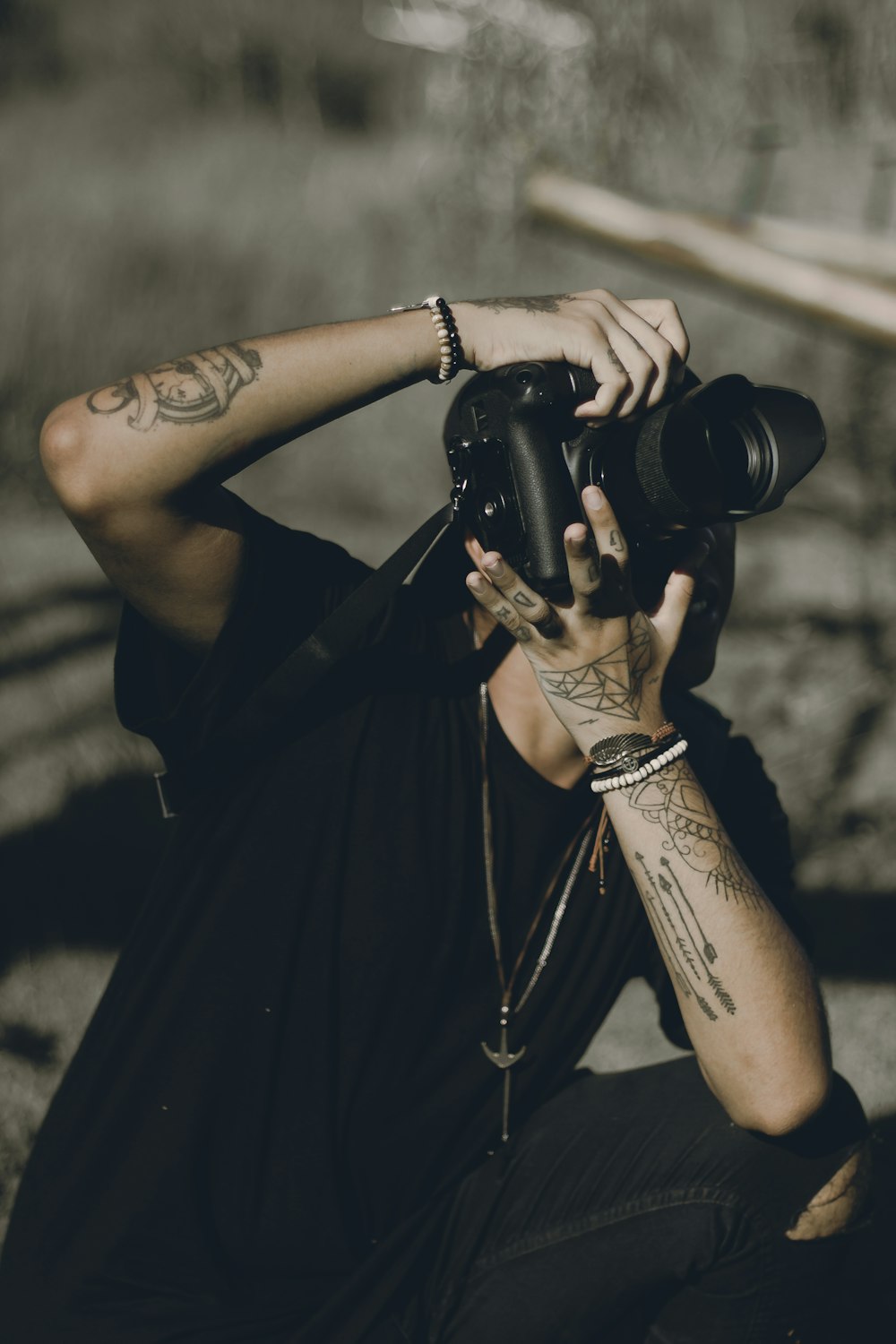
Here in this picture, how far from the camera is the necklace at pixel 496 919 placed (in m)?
1.27

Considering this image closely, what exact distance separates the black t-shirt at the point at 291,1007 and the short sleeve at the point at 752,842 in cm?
23

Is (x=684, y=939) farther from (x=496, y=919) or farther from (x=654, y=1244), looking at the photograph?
(x=654, y=1244)

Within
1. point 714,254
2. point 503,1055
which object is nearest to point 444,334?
point 503,1055

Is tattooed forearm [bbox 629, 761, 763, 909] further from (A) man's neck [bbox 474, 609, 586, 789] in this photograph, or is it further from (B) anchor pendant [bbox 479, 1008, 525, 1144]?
(B) anchor pendant [bbox 479, 1008, 525, 1144]

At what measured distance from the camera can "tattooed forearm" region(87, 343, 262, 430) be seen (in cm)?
98

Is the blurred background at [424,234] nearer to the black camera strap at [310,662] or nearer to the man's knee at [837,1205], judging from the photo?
the man's knee at [837,1205]

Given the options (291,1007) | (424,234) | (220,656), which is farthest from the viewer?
(424,234)

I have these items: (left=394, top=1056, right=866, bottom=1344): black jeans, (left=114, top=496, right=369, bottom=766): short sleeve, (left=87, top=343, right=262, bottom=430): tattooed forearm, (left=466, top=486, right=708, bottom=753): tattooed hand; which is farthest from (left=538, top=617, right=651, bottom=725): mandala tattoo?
(left=394, top=1056, right=866, bottom=1344): black jeans

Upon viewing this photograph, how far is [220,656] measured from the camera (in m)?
1.08

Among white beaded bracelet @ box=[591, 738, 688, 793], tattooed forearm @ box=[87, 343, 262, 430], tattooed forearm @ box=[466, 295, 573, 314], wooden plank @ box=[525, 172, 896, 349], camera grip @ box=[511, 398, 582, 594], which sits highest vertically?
wooden plank @ box=[525, 172, 896, 349]

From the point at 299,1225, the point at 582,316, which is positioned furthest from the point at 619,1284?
the point at 582,316

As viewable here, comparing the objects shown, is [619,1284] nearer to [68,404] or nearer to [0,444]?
[68,404]

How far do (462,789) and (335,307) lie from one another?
9.30ft

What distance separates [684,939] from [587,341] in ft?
2.00
